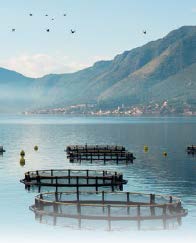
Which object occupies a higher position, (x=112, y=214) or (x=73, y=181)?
(x=73, y=181)

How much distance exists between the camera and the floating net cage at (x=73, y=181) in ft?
336

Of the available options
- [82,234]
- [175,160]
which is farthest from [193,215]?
[175,160]

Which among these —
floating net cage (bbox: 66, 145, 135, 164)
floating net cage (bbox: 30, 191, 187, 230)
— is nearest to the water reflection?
floating net cage (bbox: 30, 191, 187, 230)

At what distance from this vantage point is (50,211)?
2820 inches

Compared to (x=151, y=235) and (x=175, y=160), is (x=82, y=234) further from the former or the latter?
(x=175, y=160)

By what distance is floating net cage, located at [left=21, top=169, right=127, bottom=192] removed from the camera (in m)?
102

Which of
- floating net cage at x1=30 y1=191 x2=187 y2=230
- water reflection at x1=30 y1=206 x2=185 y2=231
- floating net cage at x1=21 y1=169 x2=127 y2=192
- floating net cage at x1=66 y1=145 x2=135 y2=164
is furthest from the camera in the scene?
floating net cage at x1=66 y1=145 x2=135 y2=164

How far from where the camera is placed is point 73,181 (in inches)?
4129

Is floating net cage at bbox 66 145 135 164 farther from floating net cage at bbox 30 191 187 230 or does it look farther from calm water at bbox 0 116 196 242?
floating net cage at bbox 30 191 187 230

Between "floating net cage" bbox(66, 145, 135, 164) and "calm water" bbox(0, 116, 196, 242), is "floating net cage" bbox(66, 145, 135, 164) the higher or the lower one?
the higher one

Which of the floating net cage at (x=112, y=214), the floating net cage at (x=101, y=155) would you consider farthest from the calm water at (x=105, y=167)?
the floating net cage at (x=101, y=155)

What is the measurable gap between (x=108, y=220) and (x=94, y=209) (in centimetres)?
299

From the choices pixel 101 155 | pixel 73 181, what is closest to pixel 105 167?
pixel 101 155

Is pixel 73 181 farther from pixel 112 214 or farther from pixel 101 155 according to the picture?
pixel 101 155
